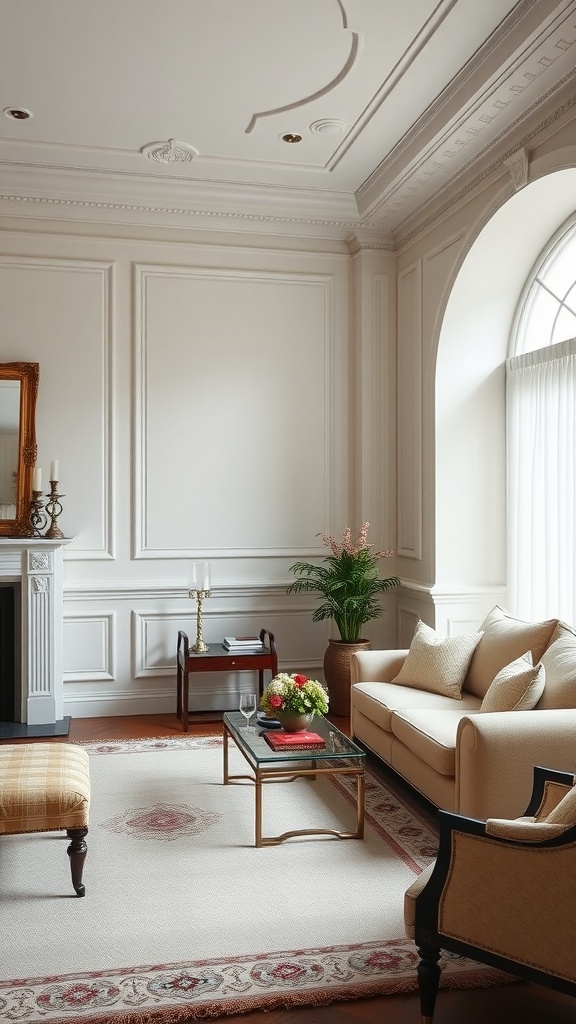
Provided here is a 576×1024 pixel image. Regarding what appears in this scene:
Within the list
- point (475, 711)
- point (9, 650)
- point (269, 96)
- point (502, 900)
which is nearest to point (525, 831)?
point (502, 900)

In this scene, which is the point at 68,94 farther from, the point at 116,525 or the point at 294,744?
the point at 294,744

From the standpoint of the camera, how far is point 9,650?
5.51 meters

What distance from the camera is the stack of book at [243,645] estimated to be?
5.50 metres

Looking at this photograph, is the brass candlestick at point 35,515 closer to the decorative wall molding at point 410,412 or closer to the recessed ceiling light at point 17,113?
the recessed ceiling light at point 17,113

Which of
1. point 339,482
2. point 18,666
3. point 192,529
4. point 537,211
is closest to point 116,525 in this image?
point 192,529

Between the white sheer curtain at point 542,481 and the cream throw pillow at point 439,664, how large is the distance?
0.77 m

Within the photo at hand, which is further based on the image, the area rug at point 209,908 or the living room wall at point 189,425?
the living room wall at point 189,425

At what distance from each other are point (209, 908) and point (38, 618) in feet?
9.33

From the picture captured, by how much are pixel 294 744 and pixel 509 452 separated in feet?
8.89

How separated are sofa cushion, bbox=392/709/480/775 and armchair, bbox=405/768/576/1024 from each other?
3.62ft

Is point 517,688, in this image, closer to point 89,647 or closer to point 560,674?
point 560,674

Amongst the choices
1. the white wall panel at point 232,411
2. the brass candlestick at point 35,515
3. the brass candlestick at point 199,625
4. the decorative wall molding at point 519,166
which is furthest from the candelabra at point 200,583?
the decorative wall molding at point 519,166

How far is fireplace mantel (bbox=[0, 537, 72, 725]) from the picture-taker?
5.34 m

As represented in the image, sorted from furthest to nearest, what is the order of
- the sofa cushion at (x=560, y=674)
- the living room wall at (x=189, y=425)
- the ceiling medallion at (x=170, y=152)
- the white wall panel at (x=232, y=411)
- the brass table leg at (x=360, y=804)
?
the white wall panel at (x=232, y=411), the living room wall at (x=189, y=425), the ceiling medallion at (x=170, y=152), the brass table leg at (x=360, y=804), the sofa cushion at (x=560, y=674)
